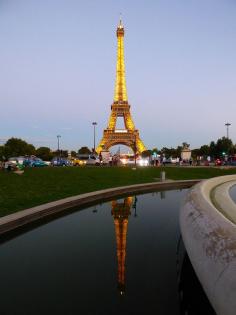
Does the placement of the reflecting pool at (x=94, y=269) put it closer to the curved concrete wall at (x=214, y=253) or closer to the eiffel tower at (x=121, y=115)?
the curved concrete wall at (x=214, y=253)

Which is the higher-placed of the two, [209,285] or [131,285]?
[209,285]

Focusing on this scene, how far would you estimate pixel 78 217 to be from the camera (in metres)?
10.9

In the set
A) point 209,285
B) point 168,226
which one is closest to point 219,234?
point 209,285

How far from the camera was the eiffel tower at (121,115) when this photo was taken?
9838 centimetres

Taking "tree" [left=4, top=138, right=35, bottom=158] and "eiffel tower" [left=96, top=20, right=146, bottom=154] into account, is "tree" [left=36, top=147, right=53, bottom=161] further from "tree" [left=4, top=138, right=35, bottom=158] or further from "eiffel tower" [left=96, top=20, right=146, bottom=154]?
"eiffel tower" [left=96, top=20, right=146, bottom=154]

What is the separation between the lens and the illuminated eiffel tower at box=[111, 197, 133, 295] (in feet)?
18.2

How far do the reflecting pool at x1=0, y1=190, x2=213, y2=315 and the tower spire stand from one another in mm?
92607

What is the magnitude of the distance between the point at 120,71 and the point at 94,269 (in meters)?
97.6

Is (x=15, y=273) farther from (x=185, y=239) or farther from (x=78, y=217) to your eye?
(x=78, y=217)

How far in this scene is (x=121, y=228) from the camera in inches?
367

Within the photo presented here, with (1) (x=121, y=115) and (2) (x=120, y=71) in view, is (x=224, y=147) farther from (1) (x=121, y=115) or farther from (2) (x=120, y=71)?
(2) (x=120, y=71)

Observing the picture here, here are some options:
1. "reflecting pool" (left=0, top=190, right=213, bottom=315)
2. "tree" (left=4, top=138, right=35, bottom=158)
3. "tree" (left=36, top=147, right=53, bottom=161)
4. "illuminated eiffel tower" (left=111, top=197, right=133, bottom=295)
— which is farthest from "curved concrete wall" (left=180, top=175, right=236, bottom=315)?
"tree" (left=36, top=147, right=53, bottom=161)

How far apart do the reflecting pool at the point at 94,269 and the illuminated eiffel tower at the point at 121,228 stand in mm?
17

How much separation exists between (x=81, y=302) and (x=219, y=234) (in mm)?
2066
